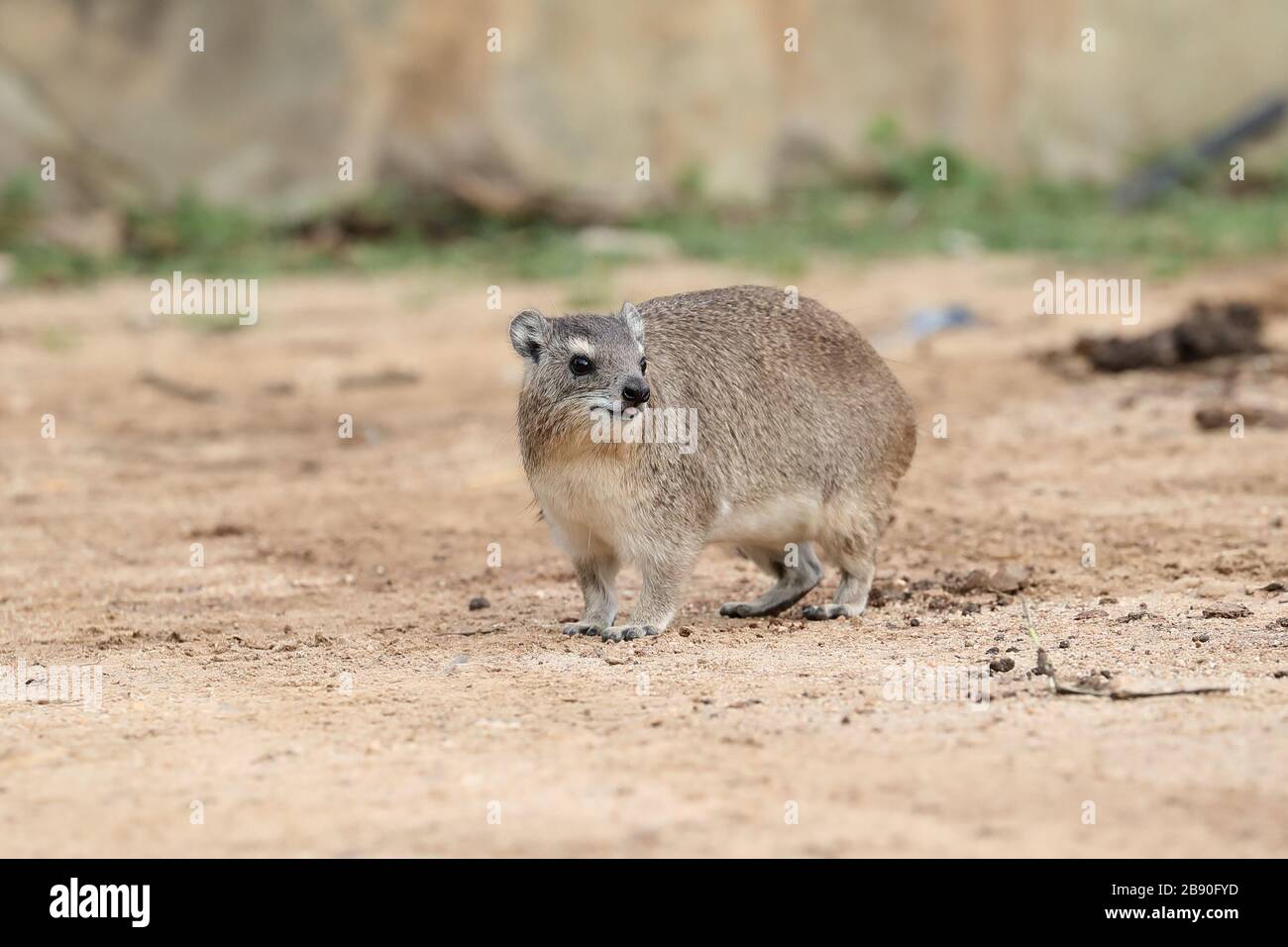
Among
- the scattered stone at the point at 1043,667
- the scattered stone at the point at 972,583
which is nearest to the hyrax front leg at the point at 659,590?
the scattered stone at the point at 972,583

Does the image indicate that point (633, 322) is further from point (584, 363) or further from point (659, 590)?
point (659, 590)

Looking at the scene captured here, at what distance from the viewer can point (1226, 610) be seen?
6.29 meters

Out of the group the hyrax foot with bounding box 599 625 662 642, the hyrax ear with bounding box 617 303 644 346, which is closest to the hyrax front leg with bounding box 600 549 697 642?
the hyrax foot with bounding box 599 625 662 642

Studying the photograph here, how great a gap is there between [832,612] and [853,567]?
21cm

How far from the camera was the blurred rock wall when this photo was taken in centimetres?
1698

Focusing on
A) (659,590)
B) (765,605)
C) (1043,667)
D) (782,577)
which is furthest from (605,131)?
(1043,667)

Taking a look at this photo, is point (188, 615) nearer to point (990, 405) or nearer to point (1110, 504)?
point (1110, 504)

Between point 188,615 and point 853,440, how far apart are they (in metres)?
2.74

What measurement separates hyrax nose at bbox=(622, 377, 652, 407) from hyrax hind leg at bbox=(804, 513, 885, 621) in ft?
3.71

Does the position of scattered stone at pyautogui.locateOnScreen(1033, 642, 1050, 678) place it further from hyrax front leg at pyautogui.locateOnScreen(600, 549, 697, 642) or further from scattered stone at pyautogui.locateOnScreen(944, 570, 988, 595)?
hyrax front leg at pyautogui.locateOnScreen(600, 549, 697, 642)

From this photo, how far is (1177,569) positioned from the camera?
7172mm

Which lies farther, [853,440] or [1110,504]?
[1110,504]

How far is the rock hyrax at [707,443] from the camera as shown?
21.4ft

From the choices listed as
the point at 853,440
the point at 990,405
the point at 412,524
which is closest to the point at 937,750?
the point at 853,440
